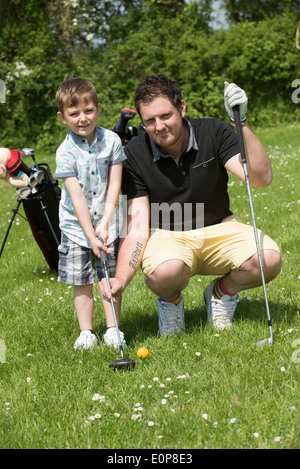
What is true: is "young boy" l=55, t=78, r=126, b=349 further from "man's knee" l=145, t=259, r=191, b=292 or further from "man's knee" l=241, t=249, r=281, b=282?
"man's knee" l=241, t=249, r=281, b=282

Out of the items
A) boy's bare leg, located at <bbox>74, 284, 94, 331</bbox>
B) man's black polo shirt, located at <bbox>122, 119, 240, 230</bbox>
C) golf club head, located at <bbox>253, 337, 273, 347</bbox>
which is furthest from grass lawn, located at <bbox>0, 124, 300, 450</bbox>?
man's black polo shirt, located at <bbox>122, 119, 240, 230</bbox>

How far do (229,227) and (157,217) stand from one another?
Result: 512mm

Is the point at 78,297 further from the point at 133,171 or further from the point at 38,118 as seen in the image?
the point at 38,118

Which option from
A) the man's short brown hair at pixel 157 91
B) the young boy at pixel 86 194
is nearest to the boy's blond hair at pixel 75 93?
the young boy at pixel 86 194

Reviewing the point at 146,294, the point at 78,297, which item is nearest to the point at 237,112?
the point at 78,297

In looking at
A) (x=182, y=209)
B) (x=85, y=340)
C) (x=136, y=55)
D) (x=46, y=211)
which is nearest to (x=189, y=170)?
(x=182, y=209)

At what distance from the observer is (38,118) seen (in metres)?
20.2

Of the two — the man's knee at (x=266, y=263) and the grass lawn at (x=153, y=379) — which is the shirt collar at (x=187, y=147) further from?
the grass lawn at (x=153, y=379)

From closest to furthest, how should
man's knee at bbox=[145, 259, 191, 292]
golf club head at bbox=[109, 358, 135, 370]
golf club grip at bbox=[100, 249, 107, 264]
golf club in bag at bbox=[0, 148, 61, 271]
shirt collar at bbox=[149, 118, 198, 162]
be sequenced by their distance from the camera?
golf club head at bbox=[109, 358, 135, 370] < golf club grip at bbox=[100, 249, 107, 264] < man's knee at bbox=[145, 259, 191, 292] < shirt collar at bbox=[149, 118, 198, 162] < golf club in bag at bbox=[0, 148, 61, 271]

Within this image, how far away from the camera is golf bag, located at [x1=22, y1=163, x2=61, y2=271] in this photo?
5.66 meters

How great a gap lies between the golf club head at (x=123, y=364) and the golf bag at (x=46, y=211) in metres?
2.28

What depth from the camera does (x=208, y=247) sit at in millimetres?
4031

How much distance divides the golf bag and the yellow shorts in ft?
5.88

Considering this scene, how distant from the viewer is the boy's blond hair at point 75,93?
3752 mm
